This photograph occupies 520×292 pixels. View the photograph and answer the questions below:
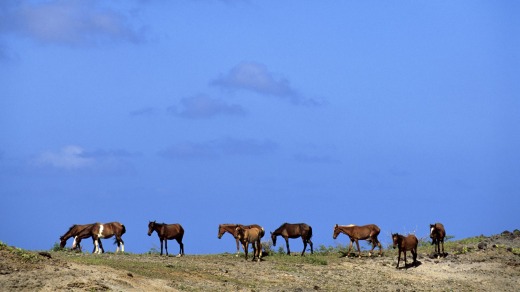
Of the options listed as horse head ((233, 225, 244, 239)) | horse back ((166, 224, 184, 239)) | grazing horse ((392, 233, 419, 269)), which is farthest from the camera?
horse back ((166, 224, 184, 239))

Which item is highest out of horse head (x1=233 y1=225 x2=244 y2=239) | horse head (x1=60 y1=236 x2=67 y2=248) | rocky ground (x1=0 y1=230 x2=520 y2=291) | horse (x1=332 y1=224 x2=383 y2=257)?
horse (x1=332 y1=224 x2=383 y2=257)

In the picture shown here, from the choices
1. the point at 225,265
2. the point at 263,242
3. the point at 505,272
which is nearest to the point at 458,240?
the point at 505,272

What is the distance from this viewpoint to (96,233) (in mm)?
43156

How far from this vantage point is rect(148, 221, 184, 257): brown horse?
42.3 m

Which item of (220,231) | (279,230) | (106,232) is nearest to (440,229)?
(279,230)

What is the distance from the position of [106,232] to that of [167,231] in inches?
140

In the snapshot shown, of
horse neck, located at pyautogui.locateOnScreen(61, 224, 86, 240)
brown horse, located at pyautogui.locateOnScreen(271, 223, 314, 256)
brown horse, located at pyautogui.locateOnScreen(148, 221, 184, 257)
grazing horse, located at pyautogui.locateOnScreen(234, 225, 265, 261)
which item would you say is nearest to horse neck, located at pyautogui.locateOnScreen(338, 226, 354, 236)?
Answer: brown horse, located at pyautogui.locateOnScreen(271, 223, 314, 256)

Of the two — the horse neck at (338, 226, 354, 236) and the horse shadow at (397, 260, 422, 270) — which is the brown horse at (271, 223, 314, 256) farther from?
the horse shadow at (397, 260, 422, 270)

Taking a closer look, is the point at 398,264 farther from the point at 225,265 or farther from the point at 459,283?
the point at 225,265

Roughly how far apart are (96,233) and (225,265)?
9.40m

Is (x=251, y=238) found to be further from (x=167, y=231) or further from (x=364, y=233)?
(x=364, y=233)

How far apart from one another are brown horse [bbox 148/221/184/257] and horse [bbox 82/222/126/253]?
2.23 meters

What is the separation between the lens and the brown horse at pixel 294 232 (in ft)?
143

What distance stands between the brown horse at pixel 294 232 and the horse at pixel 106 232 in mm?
7968
